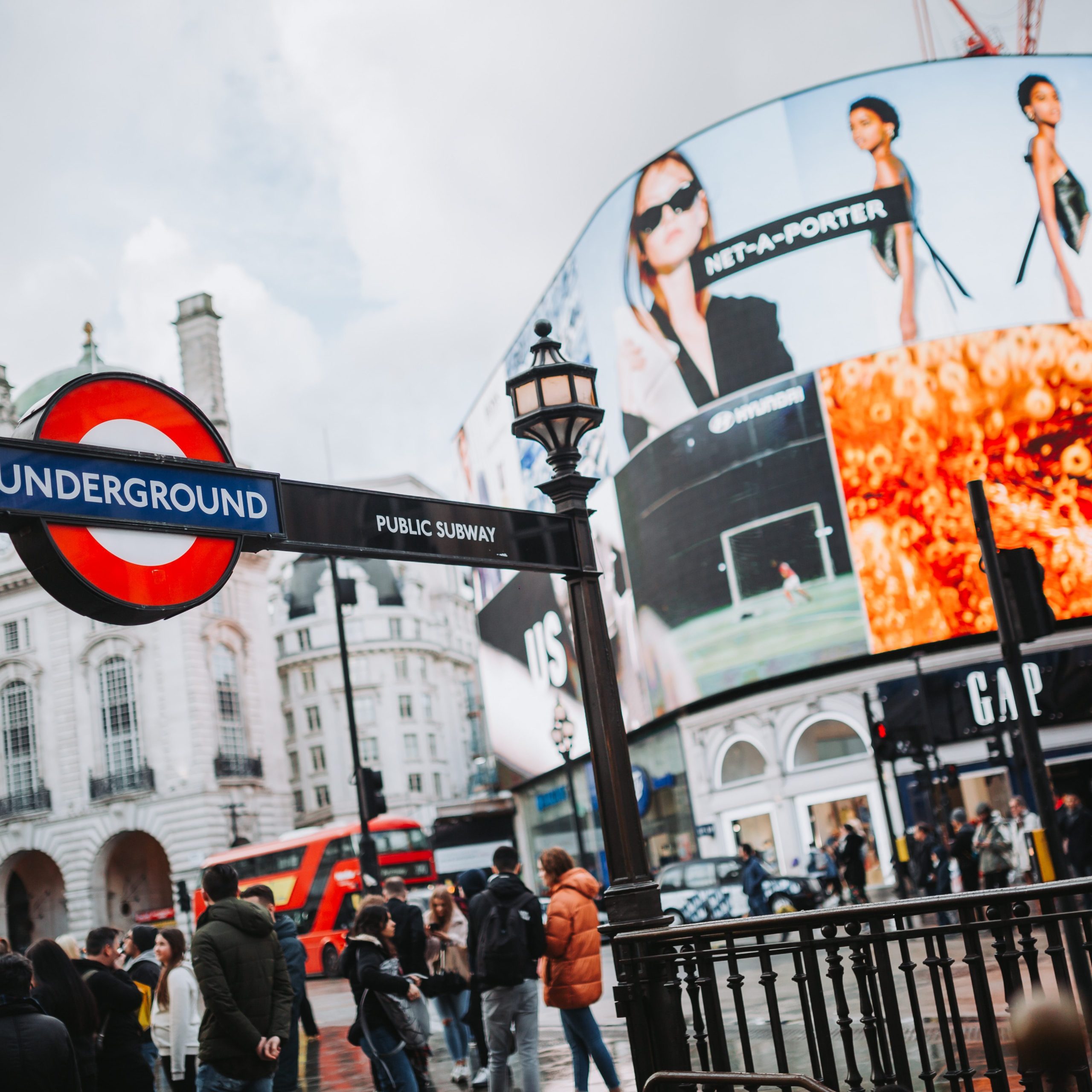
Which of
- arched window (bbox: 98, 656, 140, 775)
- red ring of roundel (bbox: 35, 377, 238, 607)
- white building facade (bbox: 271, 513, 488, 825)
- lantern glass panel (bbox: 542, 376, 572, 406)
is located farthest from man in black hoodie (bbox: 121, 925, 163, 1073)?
white building facade (bbox: 271, 513, 488, 825)

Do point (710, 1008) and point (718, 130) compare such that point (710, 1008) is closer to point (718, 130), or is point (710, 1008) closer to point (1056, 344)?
Answer: point (1056, 344)

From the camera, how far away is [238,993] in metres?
6.12

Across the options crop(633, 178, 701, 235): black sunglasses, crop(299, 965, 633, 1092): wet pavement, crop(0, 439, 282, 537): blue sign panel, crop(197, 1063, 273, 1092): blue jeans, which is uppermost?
crop(633, 178, 701, 235): black sunglasses

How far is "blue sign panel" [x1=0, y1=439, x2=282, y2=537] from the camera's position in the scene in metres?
4.14

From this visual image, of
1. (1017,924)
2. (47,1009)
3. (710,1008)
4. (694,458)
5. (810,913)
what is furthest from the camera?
A: (694,458)

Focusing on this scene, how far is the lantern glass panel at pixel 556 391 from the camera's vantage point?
6852 millimetres

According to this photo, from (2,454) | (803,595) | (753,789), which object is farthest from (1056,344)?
(2,454)

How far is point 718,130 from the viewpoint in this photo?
33938mm

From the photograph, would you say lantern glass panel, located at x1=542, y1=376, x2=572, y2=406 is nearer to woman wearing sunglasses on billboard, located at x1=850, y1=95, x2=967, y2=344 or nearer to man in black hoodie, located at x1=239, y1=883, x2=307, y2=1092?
man in black hoodie, located at x1=239, y1=883, x2=307, y2=1092

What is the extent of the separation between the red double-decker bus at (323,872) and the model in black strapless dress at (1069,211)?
2255cm

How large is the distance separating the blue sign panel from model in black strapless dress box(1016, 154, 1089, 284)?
101ft

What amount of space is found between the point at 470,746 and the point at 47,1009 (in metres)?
80.6

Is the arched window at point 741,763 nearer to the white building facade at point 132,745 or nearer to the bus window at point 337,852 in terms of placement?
the bus window at point 337,852

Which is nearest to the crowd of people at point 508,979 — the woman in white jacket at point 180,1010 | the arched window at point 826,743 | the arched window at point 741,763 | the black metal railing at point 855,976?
the woman in white jacket at point 180,1010
